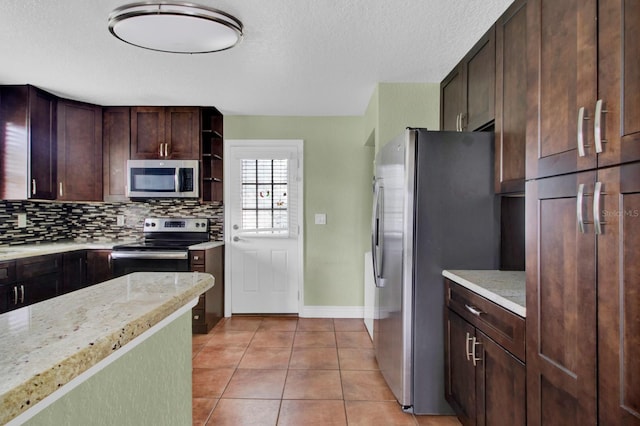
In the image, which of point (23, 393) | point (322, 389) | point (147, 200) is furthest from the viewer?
point (147, 200)

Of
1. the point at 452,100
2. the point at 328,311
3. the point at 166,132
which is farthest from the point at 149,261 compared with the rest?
the point at 452,100

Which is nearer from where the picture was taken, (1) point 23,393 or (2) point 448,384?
(1) point 23,393

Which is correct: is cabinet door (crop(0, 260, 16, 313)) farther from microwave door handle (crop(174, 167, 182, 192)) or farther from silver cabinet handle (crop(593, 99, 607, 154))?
silver cabinet handle (crop(593, 99, 607, 154))

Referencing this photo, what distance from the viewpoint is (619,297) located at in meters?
0.95

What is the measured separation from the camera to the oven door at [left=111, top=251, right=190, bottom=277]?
11.8 feet

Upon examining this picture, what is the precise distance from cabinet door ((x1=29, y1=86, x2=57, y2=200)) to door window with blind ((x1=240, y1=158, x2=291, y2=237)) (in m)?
1.77

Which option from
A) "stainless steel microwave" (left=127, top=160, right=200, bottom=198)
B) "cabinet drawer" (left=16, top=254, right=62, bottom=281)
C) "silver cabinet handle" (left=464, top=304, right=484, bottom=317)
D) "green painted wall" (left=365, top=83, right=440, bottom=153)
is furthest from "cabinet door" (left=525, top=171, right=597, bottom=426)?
"cabinet drawer" (left=16, top=254, right=62, bottom=281)

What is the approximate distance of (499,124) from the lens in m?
2.12

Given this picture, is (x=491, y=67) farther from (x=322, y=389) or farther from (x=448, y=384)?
(x=322, y=389)

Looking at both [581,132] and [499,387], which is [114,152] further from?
[581,132]

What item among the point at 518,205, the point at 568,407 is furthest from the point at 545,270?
the point at 518,205

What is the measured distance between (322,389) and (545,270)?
1826mm

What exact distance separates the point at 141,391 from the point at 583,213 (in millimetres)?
1217

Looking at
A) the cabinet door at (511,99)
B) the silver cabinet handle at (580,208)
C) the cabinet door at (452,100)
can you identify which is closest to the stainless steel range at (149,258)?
the cabinet door at (452,100)
